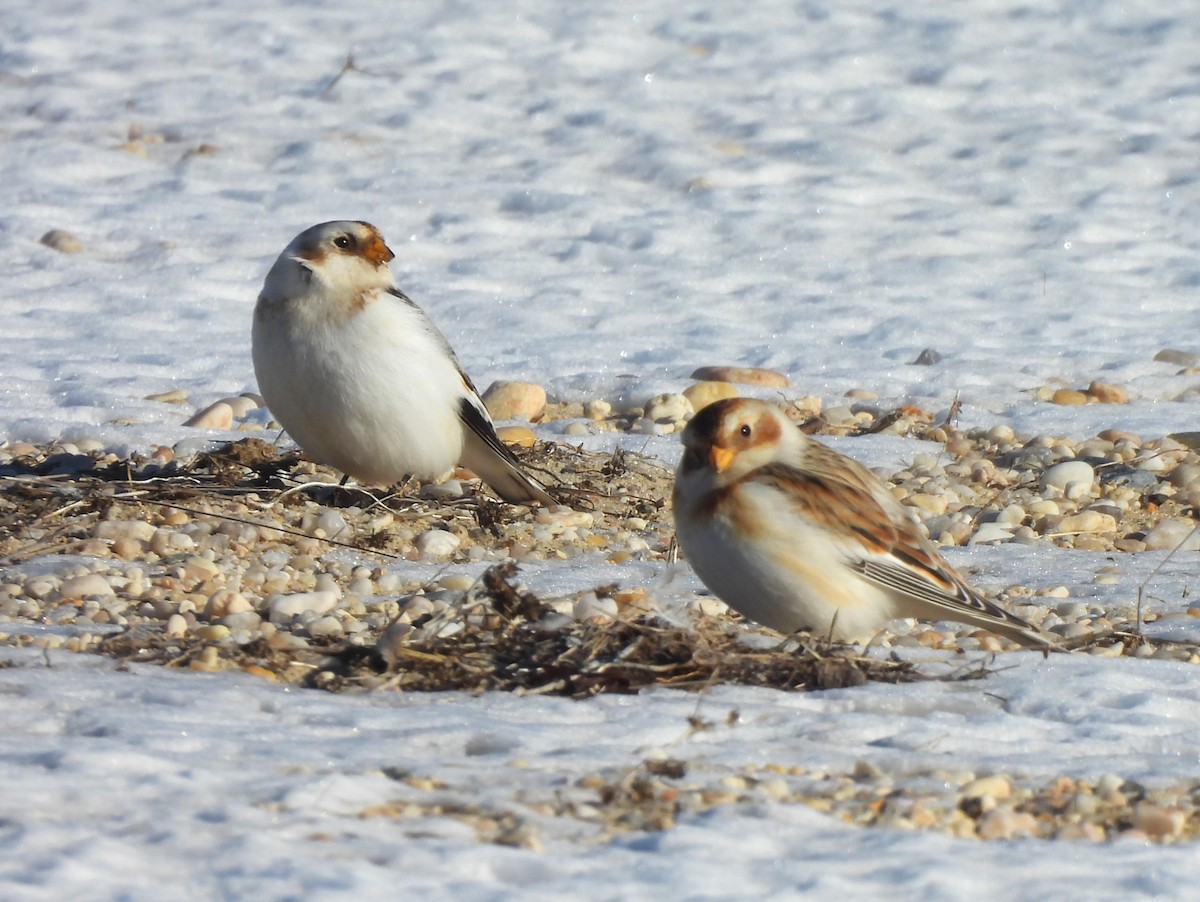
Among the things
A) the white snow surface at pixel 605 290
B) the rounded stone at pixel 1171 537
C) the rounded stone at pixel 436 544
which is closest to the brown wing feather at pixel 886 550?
the white snow surface at pixel 605 290

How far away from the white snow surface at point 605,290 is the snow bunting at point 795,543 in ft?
1.09

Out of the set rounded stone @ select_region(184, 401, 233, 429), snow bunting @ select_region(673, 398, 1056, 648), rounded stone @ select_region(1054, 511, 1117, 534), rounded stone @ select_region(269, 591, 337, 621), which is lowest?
rounded stone @ select_region(1054, 511, 1117, 534)

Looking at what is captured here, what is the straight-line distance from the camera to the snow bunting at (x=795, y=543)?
4.24m

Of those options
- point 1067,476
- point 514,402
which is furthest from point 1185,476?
point 514,402

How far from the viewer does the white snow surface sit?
2.99 metres

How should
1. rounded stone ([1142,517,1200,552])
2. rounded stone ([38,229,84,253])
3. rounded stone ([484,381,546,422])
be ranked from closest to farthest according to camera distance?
rounded stone ([1142,517,1200,552])
rounded stone ([484,381,546,422])
rounded stone ([38,229,84,253])

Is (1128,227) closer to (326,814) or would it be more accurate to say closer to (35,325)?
(35,325)

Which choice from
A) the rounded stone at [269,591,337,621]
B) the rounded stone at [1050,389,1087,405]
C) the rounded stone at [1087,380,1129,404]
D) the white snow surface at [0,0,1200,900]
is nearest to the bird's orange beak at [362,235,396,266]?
the white snow surface at [0,0,1200,900]

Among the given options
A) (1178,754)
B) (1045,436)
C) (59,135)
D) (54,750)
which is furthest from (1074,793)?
(59,135)

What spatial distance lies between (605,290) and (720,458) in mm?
5053

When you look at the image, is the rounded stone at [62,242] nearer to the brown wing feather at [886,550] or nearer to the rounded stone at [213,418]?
the rounded stone at [213,418]

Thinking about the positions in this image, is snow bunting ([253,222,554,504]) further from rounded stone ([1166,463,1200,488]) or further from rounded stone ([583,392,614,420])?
rounded stone ([1166,463,1200,488])

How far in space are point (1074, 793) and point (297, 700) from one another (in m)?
1.59

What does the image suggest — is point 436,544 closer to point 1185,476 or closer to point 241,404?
point 241,404
